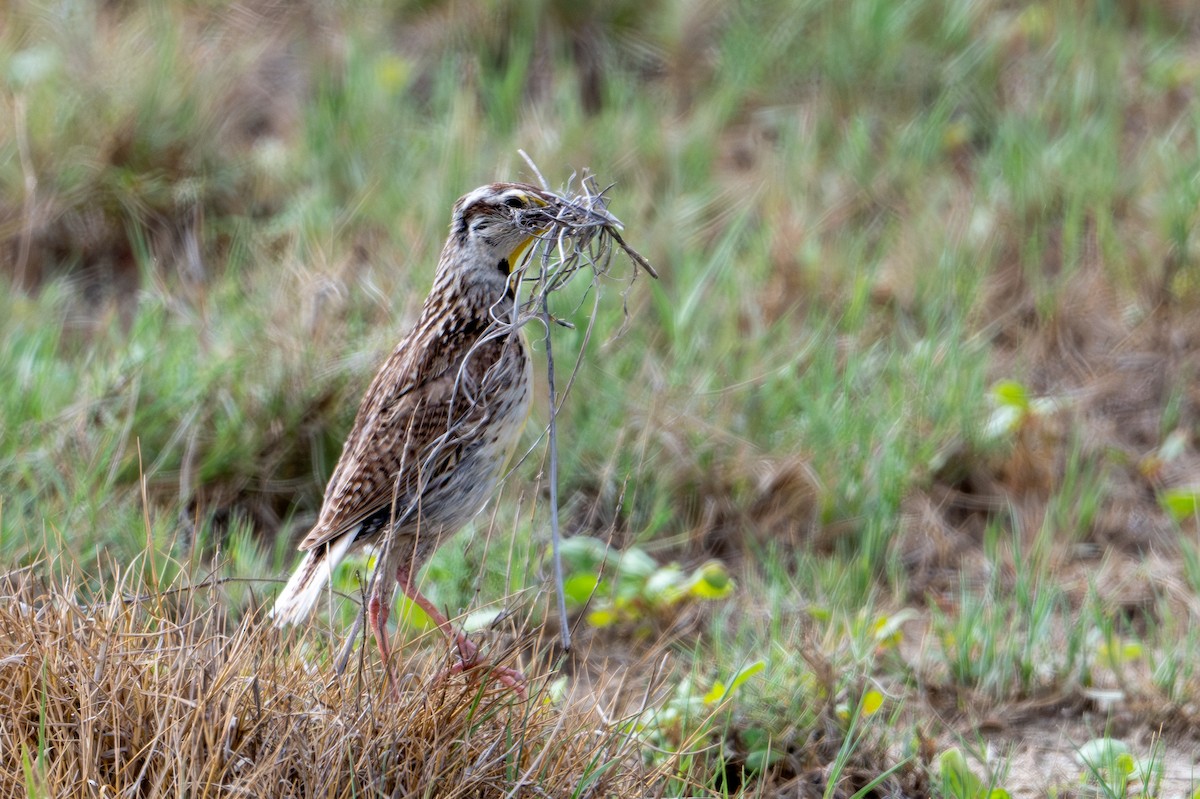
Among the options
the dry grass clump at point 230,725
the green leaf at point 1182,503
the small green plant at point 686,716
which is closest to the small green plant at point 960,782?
the small green plant at point 686,716

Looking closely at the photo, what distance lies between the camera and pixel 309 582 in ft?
13.3

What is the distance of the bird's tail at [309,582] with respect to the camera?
389 centimetres

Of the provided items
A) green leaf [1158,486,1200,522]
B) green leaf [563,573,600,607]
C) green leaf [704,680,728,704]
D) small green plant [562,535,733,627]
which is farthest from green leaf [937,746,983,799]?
green leaf [1158,486,1200,522]

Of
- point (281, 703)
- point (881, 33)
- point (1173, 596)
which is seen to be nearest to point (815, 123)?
point (881, 33)

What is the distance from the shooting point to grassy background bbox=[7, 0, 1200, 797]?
15.9 feet

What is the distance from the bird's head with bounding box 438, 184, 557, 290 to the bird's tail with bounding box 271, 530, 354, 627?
0.81 meters

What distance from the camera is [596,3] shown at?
27.8 feet

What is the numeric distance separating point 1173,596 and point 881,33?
3855mm

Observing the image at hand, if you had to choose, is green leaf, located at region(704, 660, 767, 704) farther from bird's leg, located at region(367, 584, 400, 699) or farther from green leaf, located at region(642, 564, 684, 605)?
bird's leg, located at region(367, 584, 400, 699)

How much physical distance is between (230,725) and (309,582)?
748 mm

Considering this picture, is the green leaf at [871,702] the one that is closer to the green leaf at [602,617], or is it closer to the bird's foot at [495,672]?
the green leaf at [602,617]

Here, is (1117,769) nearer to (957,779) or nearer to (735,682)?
(957,779)

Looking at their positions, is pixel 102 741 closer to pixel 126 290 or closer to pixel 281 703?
pixel 281 703

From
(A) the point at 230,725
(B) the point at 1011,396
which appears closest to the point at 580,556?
(A) the point at 230,725
